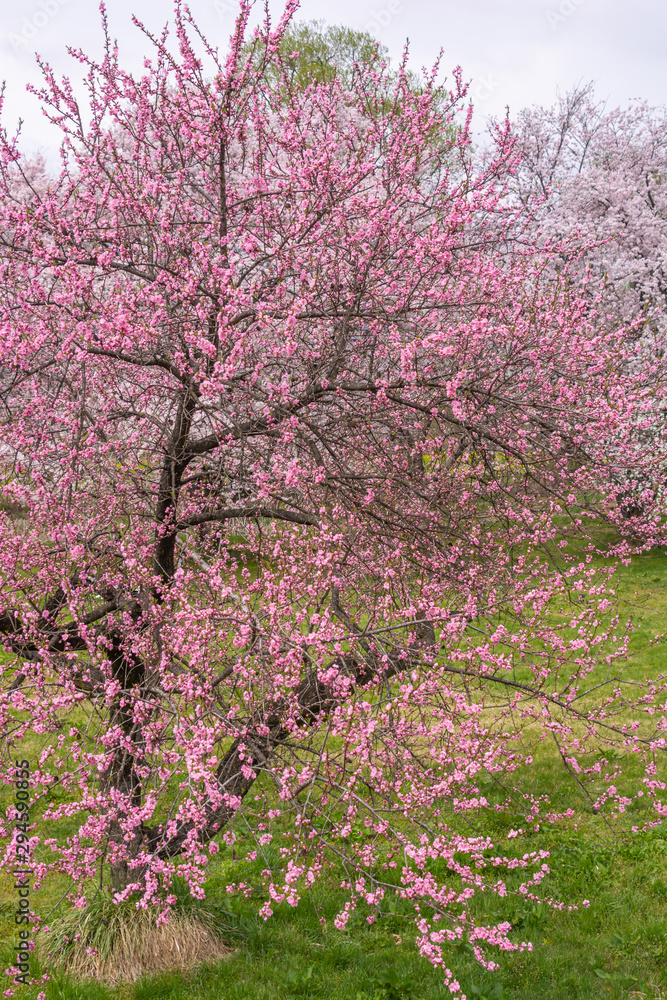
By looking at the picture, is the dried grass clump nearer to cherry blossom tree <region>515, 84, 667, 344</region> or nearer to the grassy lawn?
the grassy lawn

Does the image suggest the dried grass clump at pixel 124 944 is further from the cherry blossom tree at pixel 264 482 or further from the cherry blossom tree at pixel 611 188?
the cherry blossom tree at pixel 611 188

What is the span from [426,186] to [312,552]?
3834mm

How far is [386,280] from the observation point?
559 cm

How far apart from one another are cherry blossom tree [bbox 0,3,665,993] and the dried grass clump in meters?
0.22

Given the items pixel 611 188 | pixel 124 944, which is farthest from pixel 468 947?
pixel 611 188

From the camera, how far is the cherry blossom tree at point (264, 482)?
419 cm

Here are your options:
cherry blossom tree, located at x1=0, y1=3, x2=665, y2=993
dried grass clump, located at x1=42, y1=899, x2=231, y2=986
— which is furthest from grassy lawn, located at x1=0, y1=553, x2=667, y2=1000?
cherry blossom tree, located at x1=0, y1=3, x2=665, y2=993

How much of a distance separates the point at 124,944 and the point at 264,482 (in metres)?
3.09

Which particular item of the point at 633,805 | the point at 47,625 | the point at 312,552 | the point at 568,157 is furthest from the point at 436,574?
the point at 568,157

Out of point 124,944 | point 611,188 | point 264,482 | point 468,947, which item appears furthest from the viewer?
point 611,188

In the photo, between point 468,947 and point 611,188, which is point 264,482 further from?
point 611,188

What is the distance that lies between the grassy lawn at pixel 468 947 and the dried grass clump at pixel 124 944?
11cm

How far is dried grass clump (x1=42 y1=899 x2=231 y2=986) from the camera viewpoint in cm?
469

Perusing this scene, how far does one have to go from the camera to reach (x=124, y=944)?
4.75 meters
